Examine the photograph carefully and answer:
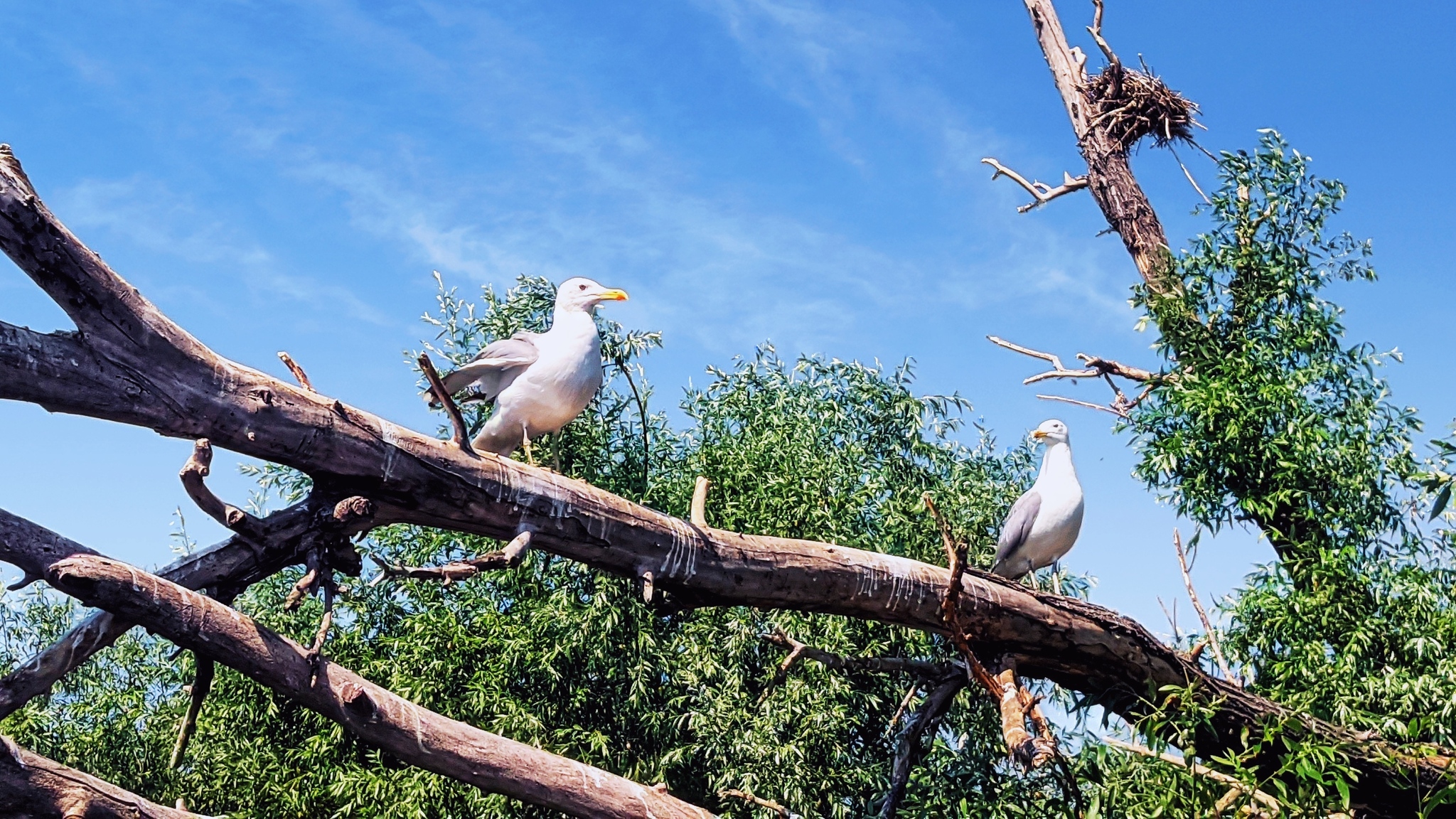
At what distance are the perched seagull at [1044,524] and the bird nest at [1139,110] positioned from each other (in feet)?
10.3

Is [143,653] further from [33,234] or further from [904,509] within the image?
[33,234]

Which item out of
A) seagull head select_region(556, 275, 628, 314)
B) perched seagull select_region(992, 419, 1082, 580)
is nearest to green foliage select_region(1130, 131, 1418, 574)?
perched seagull select_region(992, 419, 1082, 580)

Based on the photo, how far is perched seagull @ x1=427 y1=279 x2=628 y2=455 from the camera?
5.25 meters

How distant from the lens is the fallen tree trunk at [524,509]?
344 centimetres

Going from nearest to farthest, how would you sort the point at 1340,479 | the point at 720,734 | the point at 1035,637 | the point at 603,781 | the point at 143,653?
the point at 603,781 < the point at 1035,637 < the point at 1340,479 < the point at 720,734 < the point at 143,653

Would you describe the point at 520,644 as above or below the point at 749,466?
below

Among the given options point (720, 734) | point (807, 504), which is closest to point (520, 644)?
point (720, 734)

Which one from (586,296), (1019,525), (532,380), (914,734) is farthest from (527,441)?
(1019,525)

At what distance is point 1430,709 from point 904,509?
3469mm

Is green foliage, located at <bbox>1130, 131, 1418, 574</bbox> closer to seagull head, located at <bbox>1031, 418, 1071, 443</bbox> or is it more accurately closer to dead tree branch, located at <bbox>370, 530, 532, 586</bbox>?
seagull head, located at <bbox>1031, 418, 1071, 443</bbox>

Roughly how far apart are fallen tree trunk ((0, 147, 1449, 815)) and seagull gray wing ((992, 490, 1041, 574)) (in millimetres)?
1317

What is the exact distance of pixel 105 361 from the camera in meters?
3.49

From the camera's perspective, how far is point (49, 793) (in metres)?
3.88

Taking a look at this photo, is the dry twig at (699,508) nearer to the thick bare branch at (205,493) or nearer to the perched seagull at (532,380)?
the perched seagull at (532,380)
